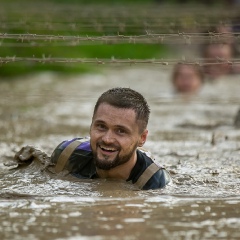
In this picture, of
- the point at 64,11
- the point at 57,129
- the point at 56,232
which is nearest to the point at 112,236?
the point at 56,232

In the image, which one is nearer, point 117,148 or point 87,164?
point 117,148

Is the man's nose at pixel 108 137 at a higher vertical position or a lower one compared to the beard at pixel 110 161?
higher

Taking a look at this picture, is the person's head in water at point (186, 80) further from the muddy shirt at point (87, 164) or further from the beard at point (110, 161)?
the beard at point (110, 161)

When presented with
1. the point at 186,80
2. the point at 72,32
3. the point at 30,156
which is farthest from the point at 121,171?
the point at 72,32

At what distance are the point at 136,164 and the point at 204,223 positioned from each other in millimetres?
1579

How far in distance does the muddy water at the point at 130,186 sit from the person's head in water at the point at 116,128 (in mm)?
243

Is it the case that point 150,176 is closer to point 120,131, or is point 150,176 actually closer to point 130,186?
point 130,186

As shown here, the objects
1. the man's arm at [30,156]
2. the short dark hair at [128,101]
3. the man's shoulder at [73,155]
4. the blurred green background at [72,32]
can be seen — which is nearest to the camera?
the short dark hair at [128,101]

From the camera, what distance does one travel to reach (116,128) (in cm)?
647

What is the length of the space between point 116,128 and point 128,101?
25cm

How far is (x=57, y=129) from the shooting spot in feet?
35.0

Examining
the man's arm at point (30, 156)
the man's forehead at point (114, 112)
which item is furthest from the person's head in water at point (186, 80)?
the man's forehead at point (114, 112)

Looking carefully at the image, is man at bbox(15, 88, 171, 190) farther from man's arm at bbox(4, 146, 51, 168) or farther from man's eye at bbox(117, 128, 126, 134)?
man's arm at bbox(4, 146, 51, 168)

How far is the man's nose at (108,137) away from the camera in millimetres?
6387
